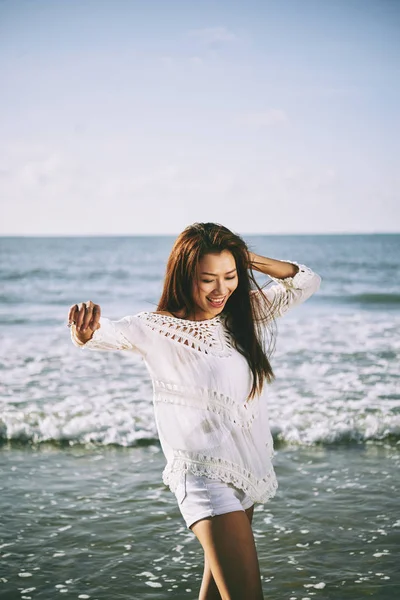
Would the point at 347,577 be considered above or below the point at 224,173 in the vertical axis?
below

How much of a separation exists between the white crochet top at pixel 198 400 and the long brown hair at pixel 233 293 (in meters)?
0.06

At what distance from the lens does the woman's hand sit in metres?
2.56

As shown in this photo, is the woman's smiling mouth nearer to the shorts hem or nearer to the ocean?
the ocean

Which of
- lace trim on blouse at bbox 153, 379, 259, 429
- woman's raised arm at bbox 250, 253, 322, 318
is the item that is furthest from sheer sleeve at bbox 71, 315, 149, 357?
woman's raised arm at bbox 250, 253, 322, 318

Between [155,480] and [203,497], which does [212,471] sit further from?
[155,480]

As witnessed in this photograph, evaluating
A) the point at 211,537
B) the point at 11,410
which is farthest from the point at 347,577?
the point at 11,410

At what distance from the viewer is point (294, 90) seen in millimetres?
36781

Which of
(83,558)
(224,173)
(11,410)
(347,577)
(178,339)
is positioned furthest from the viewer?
(224,173)

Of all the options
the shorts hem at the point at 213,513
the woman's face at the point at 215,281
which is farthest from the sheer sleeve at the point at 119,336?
the shorts hem at the point at 213,513

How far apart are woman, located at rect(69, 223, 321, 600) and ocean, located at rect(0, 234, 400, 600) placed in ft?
1.24

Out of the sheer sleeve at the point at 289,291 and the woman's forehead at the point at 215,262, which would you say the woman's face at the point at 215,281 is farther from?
the sheer sleeve at the point at 289,291

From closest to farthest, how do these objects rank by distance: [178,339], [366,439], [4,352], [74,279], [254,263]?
[178,339] → [254,263] → [366,439] → [4,352] → [74,279]

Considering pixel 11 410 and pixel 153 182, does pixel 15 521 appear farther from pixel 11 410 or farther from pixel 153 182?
pixel 153 182

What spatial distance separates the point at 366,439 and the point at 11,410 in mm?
4013
